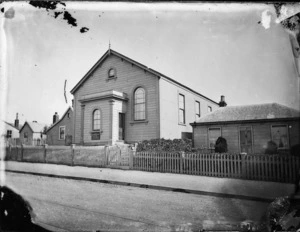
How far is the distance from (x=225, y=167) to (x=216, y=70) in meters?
0.97

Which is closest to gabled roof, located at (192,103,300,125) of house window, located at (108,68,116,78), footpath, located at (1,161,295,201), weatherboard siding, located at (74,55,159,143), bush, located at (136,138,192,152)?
bush, located at (136,138,192,152)

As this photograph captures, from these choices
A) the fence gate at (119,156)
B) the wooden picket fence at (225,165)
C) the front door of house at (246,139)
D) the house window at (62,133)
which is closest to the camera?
the wooden picket fence at (225,165)

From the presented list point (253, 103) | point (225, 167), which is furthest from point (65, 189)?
point (253, 103)

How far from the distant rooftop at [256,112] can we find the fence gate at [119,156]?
1.08 metres

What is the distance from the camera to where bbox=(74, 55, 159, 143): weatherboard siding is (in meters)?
2.09

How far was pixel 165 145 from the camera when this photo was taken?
2.06 m

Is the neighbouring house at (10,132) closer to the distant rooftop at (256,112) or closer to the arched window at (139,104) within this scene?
the arched window at (139,104)

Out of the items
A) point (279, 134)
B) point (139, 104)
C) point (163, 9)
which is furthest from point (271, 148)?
point (163, 9)

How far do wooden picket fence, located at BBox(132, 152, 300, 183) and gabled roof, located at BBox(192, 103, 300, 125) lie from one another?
0.35m

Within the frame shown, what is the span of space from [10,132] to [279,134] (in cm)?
262

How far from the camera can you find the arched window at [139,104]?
2170 millimetres

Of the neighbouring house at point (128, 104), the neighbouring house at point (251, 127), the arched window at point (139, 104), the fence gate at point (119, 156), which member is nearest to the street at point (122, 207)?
the fence gate at point (119, 156)

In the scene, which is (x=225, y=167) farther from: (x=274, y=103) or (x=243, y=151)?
(x=274, y=103)

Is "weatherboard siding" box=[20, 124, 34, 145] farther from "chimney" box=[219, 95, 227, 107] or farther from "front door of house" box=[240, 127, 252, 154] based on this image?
"front door of house" box=[240, 127, 252, 154]
